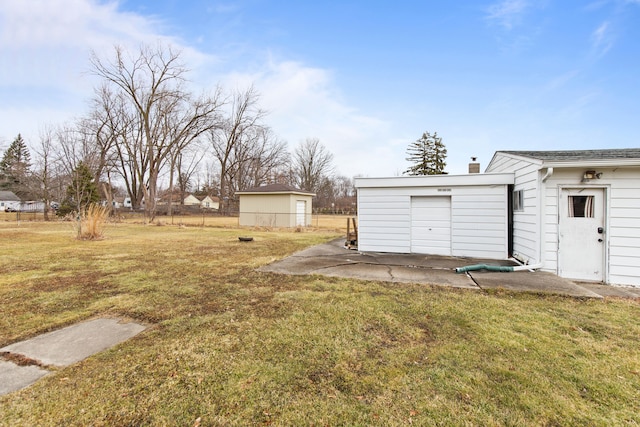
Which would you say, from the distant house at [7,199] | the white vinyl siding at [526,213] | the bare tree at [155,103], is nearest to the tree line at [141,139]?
the bare tree at [155,103]

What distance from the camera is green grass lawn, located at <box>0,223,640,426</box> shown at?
75.4 inches

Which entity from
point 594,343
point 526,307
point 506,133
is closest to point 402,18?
point 506,133

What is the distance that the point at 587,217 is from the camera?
544cm

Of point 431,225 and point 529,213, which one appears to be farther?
point 431,225

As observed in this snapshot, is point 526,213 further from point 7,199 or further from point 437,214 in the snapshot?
point 7,199

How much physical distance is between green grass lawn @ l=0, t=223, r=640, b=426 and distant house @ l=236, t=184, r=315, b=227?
1378 centimetres

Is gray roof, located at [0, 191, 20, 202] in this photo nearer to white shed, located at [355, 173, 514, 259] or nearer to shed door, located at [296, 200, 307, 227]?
shed door, located at [296, 200, 307, 227]

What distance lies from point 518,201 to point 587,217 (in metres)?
1.63

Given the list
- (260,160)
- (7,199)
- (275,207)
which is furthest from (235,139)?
(7,199)

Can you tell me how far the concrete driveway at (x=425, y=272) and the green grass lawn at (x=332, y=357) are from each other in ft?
1.41

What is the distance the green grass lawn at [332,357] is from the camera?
6.28ft

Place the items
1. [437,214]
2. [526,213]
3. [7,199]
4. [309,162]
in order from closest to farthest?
1. [526,213]
2. [437,214]
3. [309,162]
4. [7,199]

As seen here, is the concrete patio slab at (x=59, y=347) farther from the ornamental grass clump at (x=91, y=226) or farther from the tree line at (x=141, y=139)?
the tree line at (x=141, y=139)

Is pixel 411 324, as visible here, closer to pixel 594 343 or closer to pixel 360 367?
pixel 360 367
